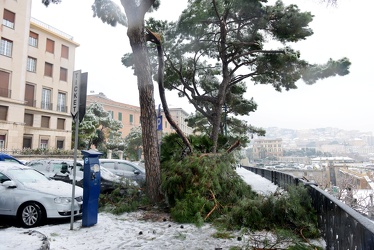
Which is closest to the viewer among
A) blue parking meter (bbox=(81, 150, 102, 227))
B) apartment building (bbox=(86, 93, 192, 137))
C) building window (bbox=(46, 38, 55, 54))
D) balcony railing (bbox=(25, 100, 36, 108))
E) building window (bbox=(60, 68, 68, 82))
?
blue parking meter (bbox=(81, 150, 102, 227))

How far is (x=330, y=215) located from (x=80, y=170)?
27.2ft

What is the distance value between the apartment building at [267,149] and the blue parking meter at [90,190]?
299 feet

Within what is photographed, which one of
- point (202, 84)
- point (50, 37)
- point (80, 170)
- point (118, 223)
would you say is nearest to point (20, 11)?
point (50, 37)

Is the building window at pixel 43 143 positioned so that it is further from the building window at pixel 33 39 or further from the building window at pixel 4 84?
the building window at pixel 33 39

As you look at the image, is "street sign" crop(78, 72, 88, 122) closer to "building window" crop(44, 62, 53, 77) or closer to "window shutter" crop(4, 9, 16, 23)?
"window shutter" crop(4, 9, 16, 23)

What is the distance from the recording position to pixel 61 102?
38219 mm

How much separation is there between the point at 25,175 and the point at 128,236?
3364mm

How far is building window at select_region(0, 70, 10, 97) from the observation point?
97.4ft

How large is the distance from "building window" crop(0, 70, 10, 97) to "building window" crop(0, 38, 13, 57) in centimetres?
213

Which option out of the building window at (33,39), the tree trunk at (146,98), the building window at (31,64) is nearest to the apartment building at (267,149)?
the building window at (31,64)

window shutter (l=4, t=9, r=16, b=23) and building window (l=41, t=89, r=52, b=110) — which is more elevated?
window shutter (l=4, t=9, r=16, b=23)

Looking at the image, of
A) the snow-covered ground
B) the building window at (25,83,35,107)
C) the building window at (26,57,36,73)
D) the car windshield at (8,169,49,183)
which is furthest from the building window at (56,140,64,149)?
the snow-covered ground

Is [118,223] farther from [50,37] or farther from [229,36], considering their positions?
[50,37]

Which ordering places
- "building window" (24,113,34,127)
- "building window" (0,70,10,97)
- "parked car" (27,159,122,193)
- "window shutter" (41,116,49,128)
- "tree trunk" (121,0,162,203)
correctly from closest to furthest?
"tree trunk" (121,0,162,203)
"parked car" (27,159,122,193)
"building window" (0,70,10,97)
"building window" (24,113,34,127)
"window shutter" (41,116,49,128)
